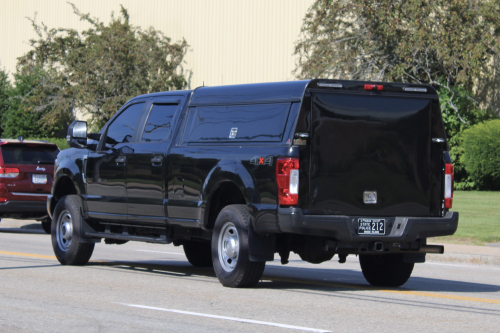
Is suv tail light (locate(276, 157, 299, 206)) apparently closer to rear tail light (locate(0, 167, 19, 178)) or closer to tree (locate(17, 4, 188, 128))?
rear tail light (locate(0, 167, 19, 178))

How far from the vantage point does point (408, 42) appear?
95.0 feet

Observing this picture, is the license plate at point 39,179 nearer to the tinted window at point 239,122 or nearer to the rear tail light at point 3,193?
the rear tail light at point 3,193

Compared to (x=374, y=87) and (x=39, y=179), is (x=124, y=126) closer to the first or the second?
(x=374, y=87)

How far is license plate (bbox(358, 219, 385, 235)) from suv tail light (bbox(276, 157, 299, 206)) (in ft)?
2.60

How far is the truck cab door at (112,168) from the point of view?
1120 cm

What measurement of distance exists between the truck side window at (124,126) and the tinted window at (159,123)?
332 mm

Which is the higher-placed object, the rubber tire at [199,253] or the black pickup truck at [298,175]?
the black pickup truck at [298,175]

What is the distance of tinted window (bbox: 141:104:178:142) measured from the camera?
1073 cm

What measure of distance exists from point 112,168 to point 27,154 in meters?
8.10

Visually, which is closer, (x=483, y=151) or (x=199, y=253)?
(x=199, y=253)

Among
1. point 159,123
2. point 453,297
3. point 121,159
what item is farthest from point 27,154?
point 453,297

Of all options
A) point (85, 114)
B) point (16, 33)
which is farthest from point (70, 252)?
point (16, 33)

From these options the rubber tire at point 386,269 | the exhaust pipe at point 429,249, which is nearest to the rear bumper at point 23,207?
the rubber tire at point 386,269

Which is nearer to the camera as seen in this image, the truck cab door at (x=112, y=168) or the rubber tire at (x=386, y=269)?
the rubber tire at (x=386, y=269)
